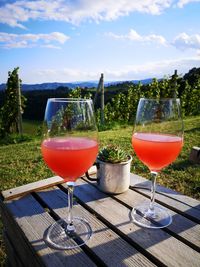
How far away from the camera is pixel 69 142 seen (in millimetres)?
1257

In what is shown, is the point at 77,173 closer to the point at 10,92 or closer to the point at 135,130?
the point at 135,130

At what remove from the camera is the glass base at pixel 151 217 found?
1.36 m

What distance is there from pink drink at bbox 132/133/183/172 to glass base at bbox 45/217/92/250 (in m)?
0.49

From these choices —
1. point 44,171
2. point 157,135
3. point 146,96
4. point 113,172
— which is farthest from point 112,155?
point 146,96

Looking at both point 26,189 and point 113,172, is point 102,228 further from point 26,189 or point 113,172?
point 26,189

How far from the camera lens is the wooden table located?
3.67 feet

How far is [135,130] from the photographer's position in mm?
1466

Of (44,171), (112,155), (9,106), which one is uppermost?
(112,155)

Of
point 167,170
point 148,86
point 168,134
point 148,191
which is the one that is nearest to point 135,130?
point 168,134

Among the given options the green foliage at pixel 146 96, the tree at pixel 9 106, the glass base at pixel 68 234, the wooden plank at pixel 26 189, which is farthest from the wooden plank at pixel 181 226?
the green foliage at pixel 146 96

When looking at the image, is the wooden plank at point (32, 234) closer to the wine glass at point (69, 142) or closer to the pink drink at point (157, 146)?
the wine glass at point (69, 142)

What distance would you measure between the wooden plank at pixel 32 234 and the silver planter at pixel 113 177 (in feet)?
1.36

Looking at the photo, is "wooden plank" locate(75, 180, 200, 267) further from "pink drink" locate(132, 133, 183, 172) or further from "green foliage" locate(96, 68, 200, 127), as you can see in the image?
"green foliage" locate(96, 68, 200, 127)

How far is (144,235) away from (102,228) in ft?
0.69
